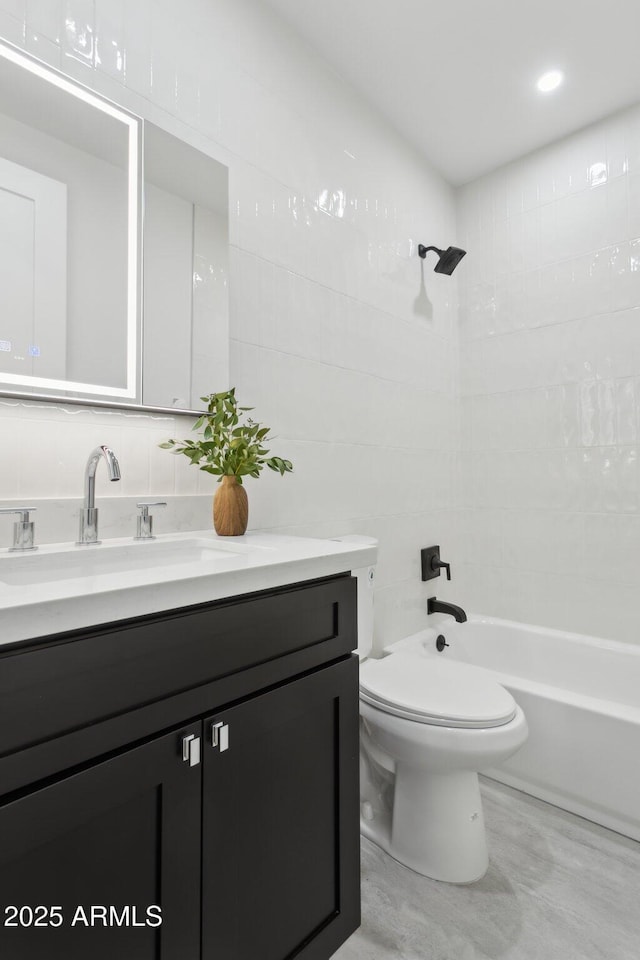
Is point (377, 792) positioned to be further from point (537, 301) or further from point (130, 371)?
point (537, 301)

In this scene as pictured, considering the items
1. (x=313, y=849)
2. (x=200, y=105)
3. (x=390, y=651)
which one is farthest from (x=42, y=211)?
(x=390, y=651)

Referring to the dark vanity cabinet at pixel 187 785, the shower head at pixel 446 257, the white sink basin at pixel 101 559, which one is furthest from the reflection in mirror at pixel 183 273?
the shower head at pixel 446 257

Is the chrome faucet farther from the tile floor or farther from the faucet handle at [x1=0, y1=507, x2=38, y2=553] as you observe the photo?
the tile floor

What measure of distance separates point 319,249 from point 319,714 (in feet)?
5.07

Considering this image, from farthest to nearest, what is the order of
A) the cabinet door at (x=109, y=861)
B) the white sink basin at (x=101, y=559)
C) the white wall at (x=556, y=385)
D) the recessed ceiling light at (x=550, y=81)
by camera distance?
the white wall at (x=556, y=385) → the recessed ceiling light at (x=550, y=81) → the white sink basin at (x=101, y=559) → the cabinet door at (x=109, y=861)

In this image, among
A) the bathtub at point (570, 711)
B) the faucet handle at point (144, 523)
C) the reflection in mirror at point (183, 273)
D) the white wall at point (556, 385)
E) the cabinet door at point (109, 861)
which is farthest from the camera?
the white wall at point (556, 385)

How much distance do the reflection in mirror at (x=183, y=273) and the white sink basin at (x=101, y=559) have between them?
40 centimetres

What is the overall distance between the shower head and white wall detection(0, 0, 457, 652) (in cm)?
7

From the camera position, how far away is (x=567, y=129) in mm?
2246

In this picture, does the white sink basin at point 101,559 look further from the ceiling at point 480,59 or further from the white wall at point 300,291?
the ceiling at point 480,59

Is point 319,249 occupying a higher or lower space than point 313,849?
higher

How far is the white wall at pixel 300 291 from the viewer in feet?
4.09

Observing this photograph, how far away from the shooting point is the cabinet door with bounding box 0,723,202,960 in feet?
2.07

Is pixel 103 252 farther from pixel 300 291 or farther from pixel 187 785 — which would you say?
pixel 187 785
